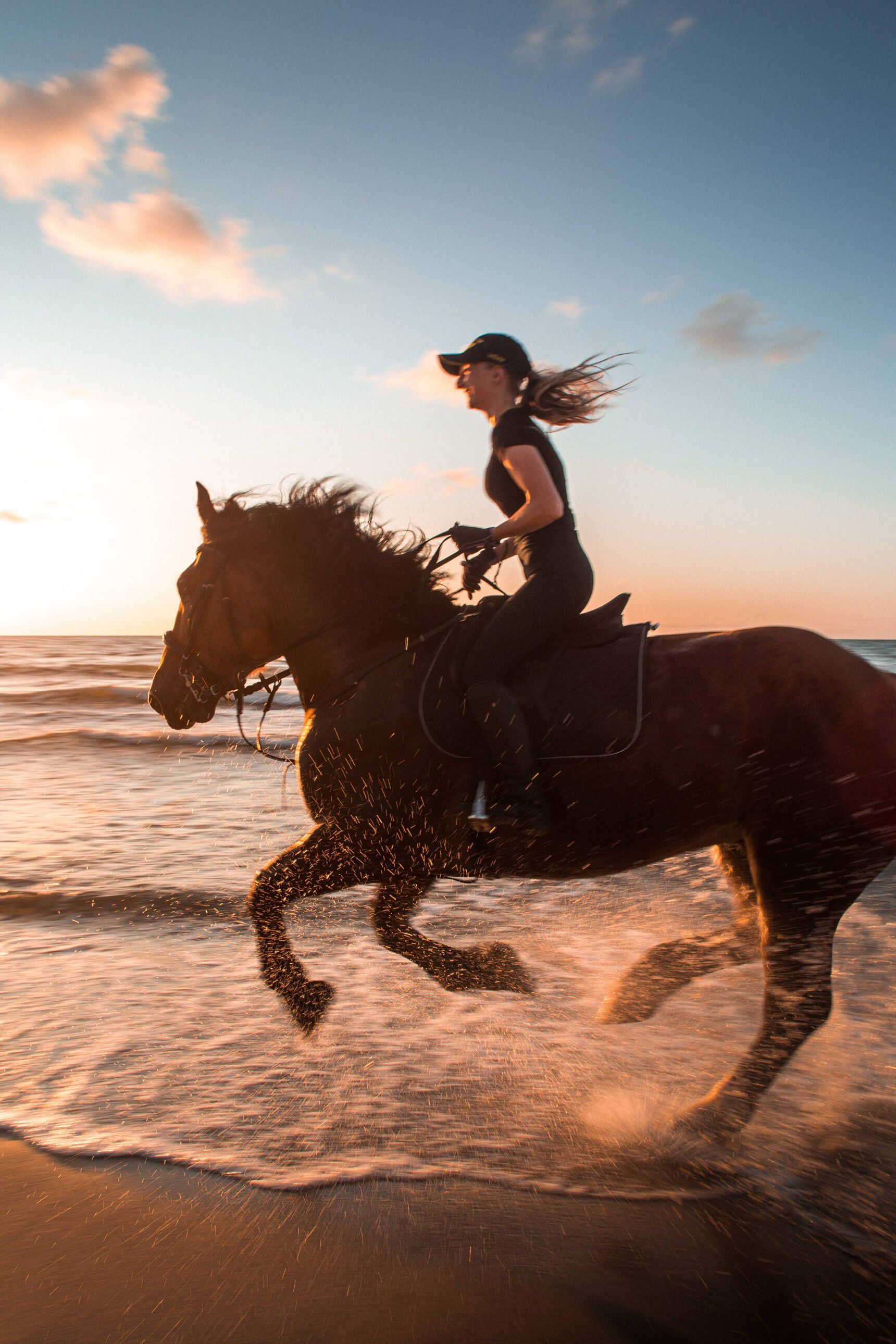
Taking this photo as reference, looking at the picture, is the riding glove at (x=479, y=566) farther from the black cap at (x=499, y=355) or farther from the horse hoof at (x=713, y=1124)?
the horse hoof at (x=713, y=1124)

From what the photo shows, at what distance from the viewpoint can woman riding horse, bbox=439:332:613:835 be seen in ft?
10.6

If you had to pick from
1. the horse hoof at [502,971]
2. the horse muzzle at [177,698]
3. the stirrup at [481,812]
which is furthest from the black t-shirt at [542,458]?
the horse hoof at [502,971]

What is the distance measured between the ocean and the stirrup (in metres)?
0.83

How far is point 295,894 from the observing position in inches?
134

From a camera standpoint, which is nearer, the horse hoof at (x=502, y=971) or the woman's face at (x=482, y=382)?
the woman's face at (x=482, y=382)

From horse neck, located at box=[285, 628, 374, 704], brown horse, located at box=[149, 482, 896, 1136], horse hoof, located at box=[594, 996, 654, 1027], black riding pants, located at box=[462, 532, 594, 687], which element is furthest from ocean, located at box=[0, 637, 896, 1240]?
black riding pants, located at box=[462, 532, 594, 687]

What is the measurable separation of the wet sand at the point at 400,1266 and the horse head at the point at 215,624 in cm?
195

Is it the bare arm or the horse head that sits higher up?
the bare arm

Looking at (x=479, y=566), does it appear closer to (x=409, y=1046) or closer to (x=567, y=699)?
(x=567, y=699)

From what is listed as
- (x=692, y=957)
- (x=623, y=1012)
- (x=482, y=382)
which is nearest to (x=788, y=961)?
(x=692, y=957)

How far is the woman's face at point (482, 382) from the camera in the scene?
355cm

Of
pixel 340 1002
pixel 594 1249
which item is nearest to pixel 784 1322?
pixel 594 1249

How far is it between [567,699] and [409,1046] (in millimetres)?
1777

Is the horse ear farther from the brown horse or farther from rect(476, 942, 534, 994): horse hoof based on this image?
rect(476, 942, 534, 994): horse hoof
